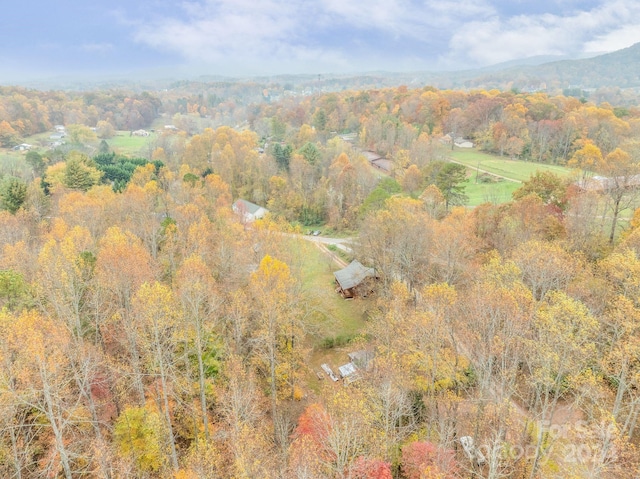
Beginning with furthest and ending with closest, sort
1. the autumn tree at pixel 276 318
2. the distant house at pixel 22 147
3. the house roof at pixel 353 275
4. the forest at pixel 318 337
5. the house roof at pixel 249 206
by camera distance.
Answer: the distant house at pixel 22 147, the house roof at pixel 249 206, the house roof at pixel 353 275, the autumn tree at pixel 276 318, the forest at pixel 318 337

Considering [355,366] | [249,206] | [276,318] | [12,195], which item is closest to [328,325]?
[355,366]

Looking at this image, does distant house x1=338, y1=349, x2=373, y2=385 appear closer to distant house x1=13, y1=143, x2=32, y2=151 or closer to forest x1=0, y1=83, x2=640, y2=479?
forest x1=0, y1=83, x2=640, y2=479

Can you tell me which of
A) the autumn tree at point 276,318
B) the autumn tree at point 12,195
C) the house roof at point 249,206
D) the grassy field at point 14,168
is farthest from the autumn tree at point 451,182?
the grassy field at point 14,168

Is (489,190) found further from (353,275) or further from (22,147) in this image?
(22,147)

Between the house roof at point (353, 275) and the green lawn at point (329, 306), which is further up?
the house roof at point (353, 275)

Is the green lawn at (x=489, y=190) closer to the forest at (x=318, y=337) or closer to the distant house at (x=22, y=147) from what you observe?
the forest at (x=318, y=337)

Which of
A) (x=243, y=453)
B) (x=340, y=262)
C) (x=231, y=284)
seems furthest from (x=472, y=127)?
(x=243, y=453)

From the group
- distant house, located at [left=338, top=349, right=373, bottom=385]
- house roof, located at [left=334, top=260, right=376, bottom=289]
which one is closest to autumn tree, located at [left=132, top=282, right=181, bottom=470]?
distant house, located at [left=338, top=349, right=373, bottom=385]

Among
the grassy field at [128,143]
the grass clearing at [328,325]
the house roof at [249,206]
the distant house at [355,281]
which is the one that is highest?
the grassy field at [128,143]
